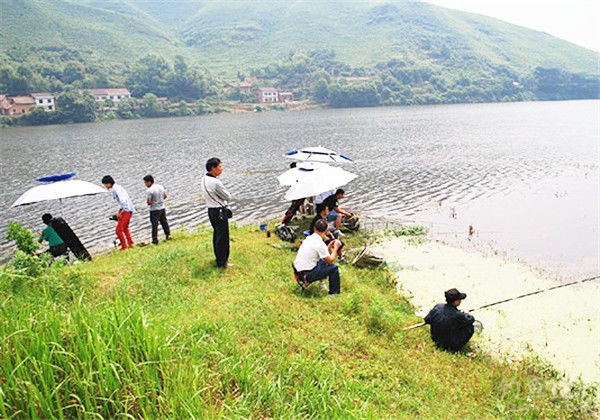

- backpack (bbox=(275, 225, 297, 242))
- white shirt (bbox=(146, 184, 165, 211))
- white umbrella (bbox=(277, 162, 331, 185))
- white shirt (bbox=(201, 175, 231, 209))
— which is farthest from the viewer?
backpack (bbox=(275, 225, 297, 242))

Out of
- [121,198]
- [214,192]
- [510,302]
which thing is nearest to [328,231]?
[214,192]

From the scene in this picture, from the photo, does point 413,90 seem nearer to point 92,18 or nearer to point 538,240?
point 538,240

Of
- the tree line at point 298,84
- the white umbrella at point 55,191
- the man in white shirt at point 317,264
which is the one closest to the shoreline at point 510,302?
the man in white shirt at point 317,264

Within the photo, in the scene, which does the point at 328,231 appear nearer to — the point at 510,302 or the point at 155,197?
the point at 510,302

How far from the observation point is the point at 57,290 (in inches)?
282

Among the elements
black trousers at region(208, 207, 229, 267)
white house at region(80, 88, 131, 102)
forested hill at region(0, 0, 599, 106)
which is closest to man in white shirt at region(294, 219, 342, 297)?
black trousers at region(208, 207, 229, 267)

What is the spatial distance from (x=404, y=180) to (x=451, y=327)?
72.3 feet

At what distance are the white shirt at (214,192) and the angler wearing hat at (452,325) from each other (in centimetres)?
487

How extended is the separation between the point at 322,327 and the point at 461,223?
13756 millimetres

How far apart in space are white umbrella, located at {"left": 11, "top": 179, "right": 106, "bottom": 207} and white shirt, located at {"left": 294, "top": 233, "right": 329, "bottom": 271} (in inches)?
255

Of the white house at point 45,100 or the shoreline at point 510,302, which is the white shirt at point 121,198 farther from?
the white house at point 45,100

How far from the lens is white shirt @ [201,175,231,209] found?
28.9 feet

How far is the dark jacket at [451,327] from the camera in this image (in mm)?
7398

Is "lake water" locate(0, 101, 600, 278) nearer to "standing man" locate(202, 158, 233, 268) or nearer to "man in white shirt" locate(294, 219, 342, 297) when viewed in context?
"man in white shirt" locate(294, 219, 342, 297)
